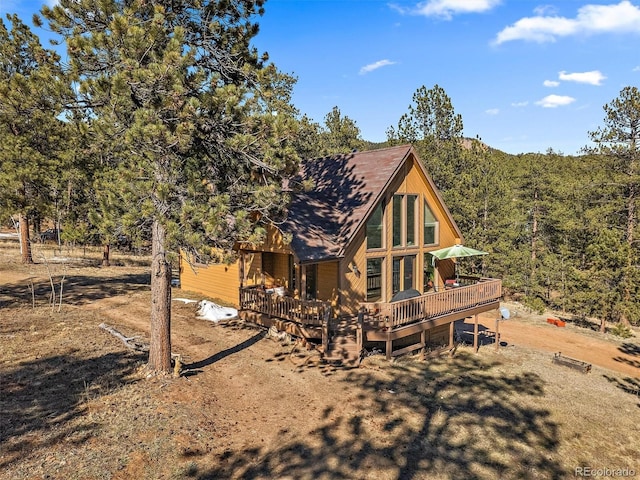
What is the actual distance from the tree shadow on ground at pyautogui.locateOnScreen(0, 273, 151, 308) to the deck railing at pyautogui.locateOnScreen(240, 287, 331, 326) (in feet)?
25.3

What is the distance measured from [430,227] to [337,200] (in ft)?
15.7

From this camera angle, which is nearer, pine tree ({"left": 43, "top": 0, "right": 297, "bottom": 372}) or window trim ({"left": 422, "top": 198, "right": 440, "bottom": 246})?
pine tree ({"left": 43, "top": 0, "right": 297, "bottom": 372})

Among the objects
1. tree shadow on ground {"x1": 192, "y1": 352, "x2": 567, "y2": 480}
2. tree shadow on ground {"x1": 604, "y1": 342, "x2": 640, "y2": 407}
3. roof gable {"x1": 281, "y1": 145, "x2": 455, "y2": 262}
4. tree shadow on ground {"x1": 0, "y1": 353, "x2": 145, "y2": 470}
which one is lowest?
tree shadow on ground {"x1": 604, "y1": 342, "x2": 640, "y2": 407}

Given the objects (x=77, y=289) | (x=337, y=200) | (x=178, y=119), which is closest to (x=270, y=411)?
(x=178, y=119)

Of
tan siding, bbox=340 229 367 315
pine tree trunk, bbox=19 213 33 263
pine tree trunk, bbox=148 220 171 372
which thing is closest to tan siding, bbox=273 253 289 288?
tan siding, bbox=340 229 367 315

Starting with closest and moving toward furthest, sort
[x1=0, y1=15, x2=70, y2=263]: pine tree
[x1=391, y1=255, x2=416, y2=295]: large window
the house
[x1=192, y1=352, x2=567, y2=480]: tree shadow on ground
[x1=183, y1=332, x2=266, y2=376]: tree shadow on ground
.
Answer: [x1=192, y1=352, x2=567, y2=480]: tree shadow on ground → [x1=183, y1=332, x2=266, y2=376]: tree shadow on ground → the house → [x1=391, y1=255, x2=416, y2=295]: large window → [x1=0, y1=15, x2=70, y2=263]: pine tree

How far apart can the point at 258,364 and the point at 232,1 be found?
9.93 metres

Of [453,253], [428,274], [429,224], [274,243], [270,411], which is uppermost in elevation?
[429,224]

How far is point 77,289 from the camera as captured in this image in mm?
20000

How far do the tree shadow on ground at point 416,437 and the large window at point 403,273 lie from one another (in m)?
4.51

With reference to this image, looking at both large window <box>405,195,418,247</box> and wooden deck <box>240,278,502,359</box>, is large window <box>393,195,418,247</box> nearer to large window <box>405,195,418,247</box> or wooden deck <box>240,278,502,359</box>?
large window <box>405,195,418,247</box>

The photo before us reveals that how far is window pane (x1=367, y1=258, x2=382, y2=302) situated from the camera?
16172 millimetres

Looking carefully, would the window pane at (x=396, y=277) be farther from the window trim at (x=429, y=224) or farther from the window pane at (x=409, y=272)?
the window trim at (x=429, y=224)

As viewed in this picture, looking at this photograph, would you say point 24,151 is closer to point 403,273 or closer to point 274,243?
point 274,243
